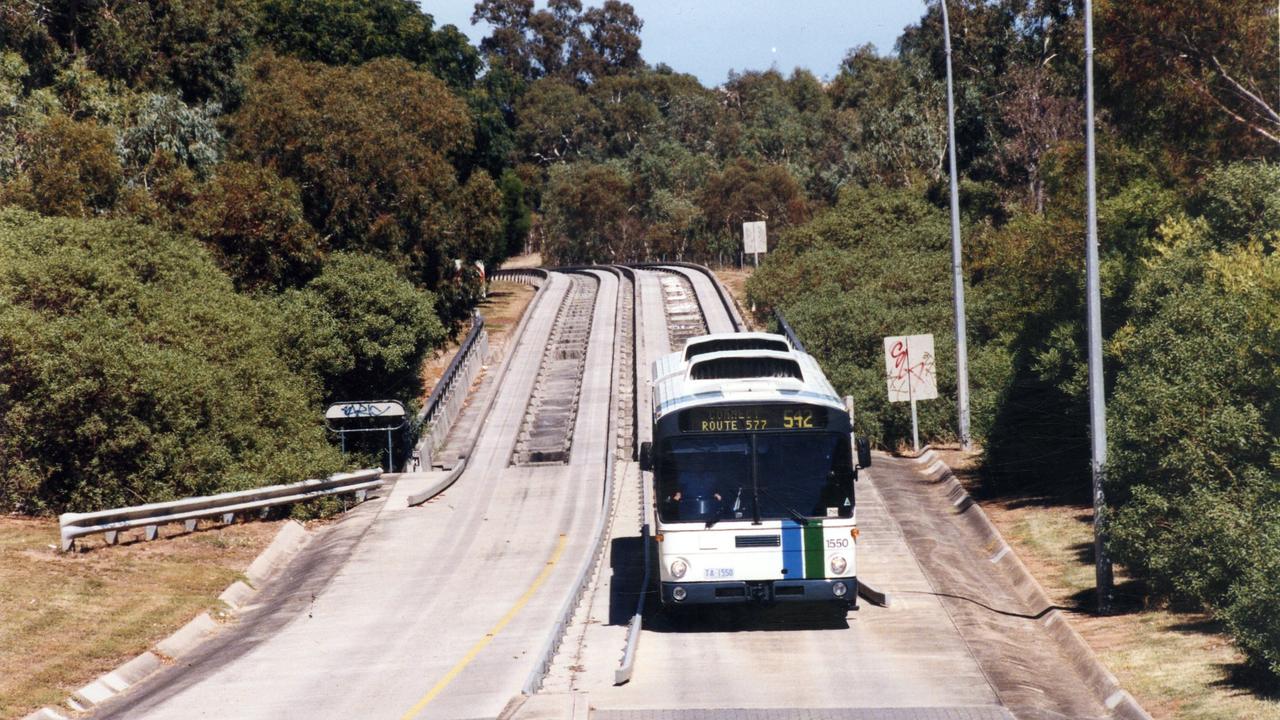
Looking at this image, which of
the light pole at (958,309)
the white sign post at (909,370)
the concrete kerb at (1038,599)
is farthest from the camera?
the light pole at (958,309)

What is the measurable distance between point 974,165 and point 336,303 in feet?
156

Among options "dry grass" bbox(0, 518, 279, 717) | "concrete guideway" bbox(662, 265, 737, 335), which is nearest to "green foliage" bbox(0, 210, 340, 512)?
"dry grass" bbox(0, 518, 279, 717)

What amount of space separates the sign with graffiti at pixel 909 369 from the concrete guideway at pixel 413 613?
25.0 ft

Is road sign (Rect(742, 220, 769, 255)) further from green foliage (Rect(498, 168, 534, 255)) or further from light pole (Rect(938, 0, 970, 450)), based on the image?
light pole (Rect(938, 0, 970, 450))

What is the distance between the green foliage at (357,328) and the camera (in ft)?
119

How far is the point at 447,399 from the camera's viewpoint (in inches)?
1587

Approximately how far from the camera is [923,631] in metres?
17.9

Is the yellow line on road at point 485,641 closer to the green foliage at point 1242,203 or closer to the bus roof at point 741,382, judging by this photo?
the bus roof at point 741,382

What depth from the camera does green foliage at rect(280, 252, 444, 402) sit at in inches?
1427

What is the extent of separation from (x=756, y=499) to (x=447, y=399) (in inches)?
954

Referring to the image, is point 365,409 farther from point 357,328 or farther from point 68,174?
point 68,174

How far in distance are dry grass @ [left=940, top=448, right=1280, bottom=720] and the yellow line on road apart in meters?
7.75

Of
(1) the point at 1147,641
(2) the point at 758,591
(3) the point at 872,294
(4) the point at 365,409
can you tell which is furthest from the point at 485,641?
(3) the point at 872,294

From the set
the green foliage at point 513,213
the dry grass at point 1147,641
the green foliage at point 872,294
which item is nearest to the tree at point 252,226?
the green foliage at point 872,294
